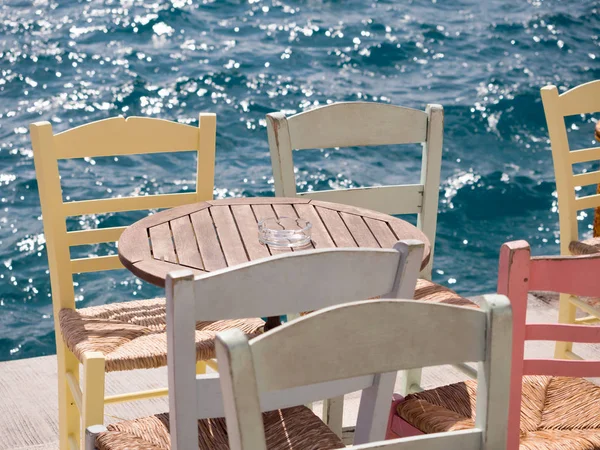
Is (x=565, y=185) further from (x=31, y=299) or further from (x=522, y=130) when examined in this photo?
(x=522, y=130)

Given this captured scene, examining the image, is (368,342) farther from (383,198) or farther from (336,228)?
(383,198)

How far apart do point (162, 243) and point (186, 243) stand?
47 mm

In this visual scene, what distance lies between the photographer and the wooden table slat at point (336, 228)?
1873 mm

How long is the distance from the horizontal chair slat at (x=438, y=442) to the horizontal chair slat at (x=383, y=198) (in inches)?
49.5

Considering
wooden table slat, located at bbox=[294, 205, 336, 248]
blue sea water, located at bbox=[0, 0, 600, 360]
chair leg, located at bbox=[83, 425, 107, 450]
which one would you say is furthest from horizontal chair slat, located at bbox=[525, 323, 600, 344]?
blue sea water, located at bbox=[0, 0, 600, 360]

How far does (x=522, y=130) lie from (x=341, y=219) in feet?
17.3

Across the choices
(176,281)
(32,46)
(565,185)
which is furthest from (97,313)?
(32,46)

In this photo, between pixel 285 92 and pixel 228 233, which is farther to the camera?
pixel 285 92

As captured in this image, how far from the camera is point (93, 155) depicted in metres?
2.19

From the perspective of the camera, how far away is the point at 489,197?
6.12 metres

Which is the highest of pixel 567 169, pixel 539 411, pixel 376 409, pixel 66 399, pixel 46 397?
pixel 567 169

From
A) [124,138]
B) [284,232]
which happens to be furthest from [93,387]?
[124,138]

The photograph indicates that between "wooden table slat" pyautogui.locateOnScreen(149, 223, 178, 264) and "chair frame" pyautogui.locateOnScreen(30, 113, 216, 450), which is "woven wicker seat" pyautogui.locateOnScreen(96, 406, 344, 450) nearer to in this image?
"wooden table slat" pyautogui.locateOnScreen(149, 223, 178, 264)

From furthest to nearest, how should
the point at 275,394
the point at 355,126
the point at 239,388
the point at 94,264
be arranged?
the point at 355,126, the point at 94,264, the point at 275,394, the point at 239,388
